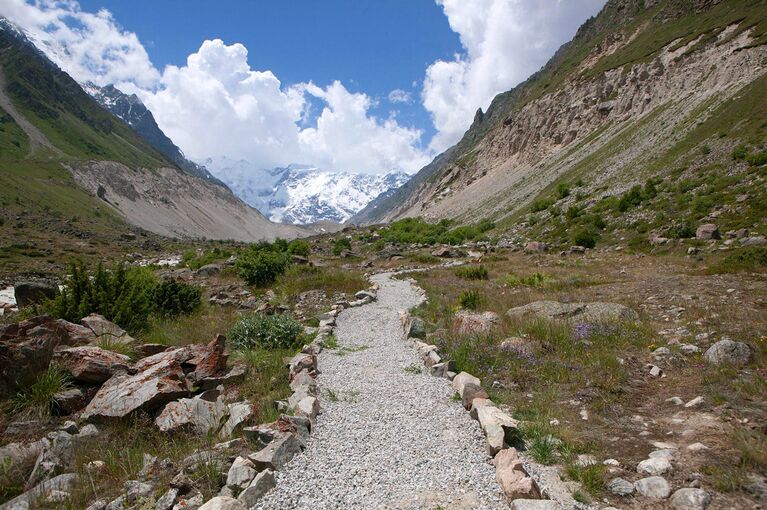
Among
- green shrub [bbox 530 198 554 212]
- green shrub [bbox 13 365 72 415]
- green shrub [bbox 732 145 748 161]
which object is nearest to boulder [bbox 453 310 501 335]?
green shrub [bbox 13 365 72 415]

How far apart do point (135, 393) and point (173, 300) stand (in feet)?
28.1

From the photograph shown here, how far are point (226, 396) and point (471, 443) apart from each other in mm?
4455

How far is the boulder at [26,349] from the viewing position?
702 centimetres

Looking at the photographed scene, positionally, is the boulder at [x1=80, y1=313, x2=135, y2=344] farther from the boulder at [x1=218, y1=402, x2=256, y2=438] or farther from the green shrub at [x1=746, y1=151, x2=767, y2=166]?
the green shrub at [x1=746, y1=151, x2=767, y2=166]

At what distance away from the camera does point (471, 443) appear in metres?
5.88

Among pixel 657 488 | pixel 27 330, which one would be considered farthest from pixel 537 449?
pixel 27 330

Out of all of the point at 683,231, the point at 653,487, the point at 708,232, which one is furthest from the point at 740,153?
the point at 653,487

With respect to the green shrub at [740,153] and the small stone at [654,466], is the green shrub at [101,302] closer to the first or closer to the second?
the small stone at [654,466]

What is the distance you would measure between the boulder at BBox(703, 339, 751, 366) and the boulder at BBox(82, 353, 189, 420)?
933 centimetres

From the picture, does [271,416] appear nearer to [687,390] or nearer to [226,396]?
[226,396]

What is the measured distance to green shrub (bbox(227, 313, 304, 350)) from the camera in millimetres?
10578

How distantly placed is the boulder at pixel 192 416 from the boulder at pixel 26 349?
274 centimetres

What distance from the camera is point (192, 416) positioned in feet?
21.2

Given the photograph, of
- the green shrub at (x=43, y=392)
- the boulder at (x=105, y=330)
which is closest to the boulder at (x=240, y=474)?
the green shrub at (x=43, y=392)
